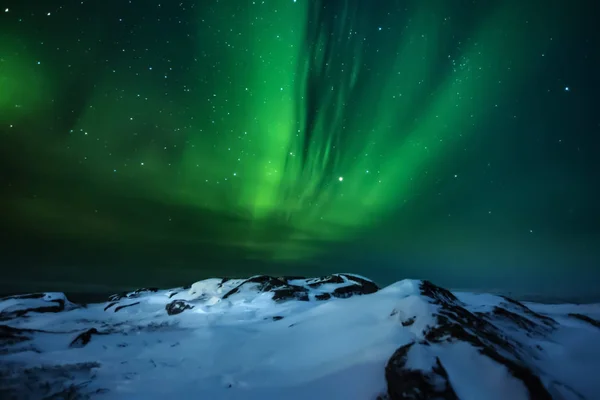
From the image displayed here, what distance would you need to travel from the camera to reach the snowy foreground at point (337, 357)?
9031 millimetres

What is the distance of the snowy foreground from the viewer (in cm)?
903

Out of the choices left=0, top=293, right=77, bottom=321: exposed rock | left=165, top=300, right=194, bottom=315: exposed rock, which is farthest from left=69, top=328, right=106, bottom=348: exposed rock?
left=0, top=293, right=77, bottom=321: exposed rock

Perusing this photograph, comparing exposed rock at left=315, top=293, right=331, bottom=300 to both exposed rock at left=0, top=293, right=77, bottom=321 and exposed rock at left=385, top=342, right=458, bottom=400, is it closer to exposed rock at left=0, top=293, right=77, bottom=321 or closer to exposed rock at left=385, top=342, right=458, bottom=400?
exposed rock at left=385, top=342, right=458, bottom=400

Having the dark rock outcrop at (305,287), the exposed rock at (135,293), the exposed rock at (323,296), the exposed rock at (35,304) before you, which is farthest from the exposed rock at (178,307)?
the exposed rock at (135,293)

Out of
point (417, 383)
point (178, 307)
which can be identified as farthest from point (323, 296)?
point (417, 383)

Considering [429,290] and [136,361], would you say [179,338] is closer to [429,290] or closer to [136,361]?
[136,361]

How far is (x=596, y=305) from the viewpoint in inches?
1013

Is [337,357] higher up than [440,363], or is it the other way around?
[440,363]

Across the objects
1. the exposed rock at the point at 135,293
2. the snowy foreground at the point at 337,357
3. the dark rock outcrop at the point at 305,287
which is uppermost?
the dark rock outcrop at the point at 305,287

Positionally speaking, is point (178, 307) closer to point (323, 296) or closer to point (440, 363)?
point (323, 296)

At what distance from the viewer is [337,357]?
1166 centimetres

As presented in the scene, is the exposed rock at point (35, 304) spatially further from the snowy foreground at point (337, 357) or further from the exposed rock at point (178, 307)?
the snowy foreground at point (337, 357)

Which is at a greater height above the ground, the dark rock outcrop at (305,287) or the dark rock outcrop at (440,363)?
the dark rock outcrop at (305,287)

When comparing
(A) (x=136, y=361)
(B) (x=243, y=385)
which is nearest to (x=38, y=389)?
(A) (x=136, y=361)
